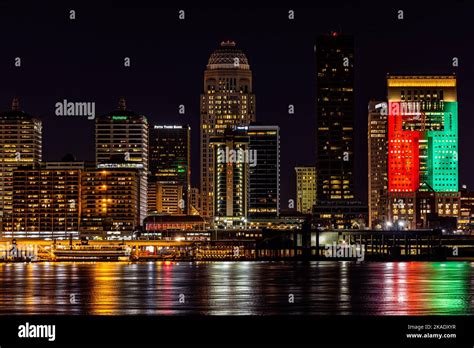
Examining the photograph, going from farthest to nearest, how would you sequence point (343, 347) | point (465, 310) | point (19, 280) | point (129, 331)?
point (19, 280) → point (465, 310) → point (129, 331) → point (343, 347)

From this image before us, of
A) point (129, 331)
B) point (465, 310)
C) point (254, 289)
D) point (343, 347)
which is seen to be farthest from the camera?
point (254, 289)

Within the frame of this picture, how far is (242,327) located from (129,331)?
21.1ft

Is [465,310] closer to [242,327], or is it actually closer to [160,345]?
[242,327]

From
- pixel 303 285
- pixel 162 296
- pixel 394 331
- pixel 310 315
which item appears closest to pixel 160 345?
pixel 394 331

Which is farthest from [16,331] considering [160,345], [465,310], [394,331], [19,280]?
[19,280]

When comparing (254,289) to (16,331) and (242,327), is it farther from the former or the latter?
(16,331)

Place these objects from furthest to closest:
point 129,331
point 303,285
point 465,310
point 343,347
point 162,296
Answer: point 303,285
point 162,296
point 465,310
point 129,331
point 343,347

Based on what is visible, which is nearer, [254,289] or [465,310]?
[465,310]

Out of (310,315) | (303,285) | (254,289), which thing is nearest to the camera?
(310,315)

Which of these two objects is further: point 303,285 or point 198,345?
point 303,285

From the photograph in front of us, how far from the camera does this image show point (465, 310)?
8631cm

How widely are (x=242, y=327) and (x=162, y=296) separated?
1561 inches

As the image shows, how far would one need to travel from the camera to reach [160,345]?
55.7m

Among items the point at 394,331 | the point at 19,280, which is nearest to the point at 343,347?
the point at 394,331
